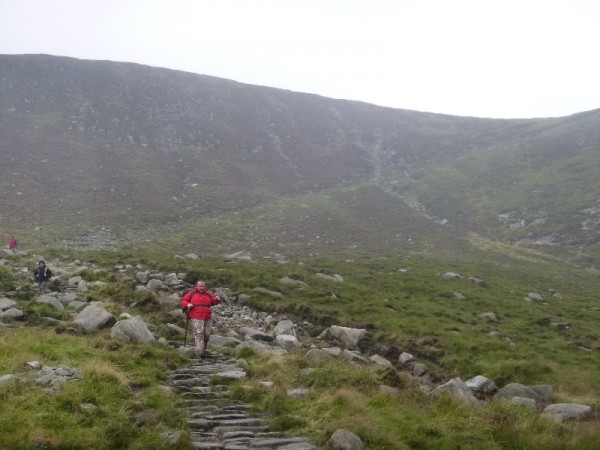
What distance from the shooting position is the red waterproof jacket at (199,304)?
1745 centimetres

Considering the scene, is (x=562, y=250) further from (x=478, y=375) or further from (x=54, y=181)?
(x=54, y=181)

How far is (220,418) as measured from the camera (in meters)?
11.2

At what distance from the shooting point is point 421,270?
38625mm

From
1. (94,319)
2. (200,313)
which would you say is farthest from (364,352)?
(94,319)

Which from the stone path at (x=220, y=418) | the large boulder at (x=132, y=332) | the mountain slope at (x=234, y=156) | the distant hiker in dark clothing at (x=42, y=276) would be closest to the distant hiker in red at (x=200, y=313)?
the large boulder at (x=132, y=332)

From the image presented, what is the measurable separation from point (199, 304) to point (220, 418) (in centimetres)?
691

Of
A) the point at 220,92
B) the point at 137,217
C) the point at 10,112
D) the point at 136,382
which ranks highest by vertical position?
the point at 220,92

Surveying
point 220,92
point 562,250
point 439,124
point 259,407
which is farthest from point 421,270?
point 439,124

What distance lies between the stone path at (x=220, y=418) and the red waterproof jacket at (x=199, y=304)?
2734mm

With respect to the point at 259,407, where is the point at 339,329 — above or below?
below

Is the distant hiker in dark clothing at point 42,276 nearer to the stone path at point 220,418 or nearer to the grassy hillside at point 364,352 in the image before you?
the grassy hillside at point 364,352

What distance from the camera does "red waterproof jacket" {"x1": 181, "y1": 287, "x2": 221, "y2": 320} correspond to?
17.5 meters

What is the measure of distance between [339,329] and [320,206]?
48498 millimetres

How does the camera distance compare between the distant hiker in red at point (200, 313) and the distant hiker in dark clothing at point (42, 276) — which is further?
the distant hiker in dark clothing at point (42, 276)
